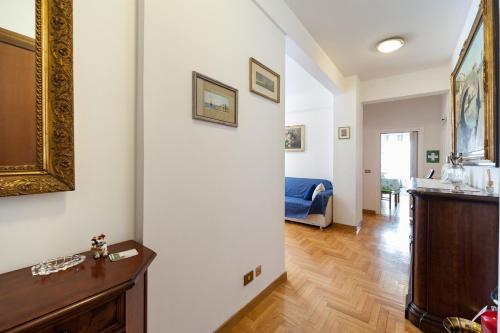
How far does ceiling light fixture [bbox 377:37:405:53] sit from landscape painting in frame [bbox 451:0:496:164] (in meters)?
0.72

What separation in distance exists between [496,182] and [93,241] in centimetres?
248

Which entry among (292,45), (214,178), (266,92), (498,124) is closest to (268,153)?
(266,92)

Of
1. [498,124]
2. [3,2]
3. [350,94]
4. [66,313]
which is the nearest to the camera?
[66,313]

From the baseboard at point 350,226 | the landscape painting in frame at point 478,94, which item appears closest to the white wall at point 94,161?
the landscape painting in frame at point 478,94

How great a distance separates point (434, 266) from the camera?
5.11ft

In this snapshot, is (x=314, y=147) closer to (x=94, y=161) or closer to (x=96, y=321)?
(x=94, y=161)

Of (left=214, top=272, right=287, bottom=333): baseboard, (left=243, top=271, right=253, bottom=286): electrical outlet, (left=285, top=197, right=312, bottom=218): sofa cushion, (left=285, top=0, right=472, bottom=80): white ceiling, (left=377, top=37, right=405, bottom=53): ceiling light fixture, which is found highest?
(left=285, top=0, right=472, bottom=80): white ceiling

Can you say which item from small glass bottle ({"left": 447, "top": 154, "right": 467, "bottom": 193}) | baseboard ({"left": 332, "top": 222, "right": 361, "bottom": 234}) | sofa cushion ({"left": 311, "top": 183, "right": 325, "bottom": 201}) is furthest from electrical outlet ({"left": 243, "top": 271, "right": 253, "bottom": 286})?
baseboard ({"left": 332, "top": 222, "right": 361, "bottom": 234})

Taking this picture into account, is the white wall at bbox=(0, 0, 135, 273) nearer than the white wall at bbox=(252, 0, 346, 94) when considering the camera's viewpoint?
Yes

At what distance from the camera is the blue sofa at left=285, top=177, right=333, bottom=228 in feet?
12.8

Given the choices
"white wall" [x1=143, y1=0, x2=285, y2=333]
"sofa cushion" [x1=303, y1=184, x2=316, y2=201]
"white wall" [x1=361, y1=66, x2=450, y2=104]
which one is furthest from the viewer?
"sofa cushion" [x1=303, y1=184, x2=316, y2=201]

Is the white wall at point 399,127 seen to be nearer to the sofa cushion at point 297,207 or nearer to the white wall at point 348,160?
the white wall at point 348,160

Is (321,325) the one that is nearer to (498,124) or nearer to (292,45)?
(498,124)

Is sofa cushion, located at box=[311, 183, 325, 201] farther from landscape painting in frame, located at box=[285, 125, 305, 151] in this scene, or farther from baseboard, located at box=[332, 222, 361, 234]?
landscape painting in frame, located at box=[285, 125, 305, 151]
